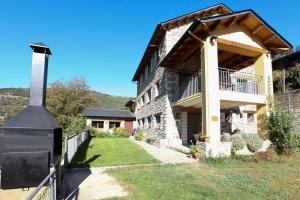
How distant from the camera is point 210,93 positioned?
9523 mm

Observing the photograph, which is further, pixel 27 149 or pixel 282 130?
pixel 282 130

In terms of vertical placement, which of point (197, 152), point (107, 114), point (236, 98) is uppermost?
point (236, 98)

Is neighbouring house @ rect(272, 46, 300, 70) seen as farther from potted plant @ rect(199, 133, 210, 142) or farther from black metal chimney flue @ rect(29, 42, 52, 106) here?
black metal chimney flue @ rect(29, 42, 52, 106)

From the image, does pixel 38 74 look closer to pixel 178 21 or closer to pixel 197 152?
pixel 197 152

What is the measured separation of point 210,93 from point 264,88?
4.06 m

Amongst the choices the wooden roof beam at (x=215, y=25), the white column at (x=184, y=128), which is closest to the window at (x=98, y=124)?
the white column at (x=184, y=128)

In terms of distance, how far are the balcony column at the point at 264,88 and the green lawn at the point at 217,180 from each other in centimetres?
257

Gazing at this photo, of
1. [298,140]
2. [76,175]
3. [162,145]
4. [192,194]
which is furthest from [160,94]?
[192,194]

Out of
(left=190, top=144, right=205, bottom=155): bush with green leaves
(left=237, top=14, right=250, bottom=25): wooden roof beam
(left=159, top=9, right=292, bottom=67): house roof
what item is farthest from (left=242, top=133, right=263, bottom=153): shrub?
(left=237, top=14, right=250, bottom=25): wooden roof beam

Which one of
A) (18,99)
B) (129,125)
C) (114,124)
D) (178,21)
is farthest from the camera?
Answer: (18,99)

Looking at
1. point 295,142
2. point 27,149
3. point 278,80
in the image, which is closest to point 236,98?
point 295,142

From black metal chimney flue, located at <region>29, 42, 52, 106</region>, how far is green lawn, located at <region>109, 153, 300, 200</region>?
3.33m

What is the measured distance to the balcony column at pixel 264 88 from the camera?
11086 mm

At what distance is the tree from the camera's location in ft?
51.9
